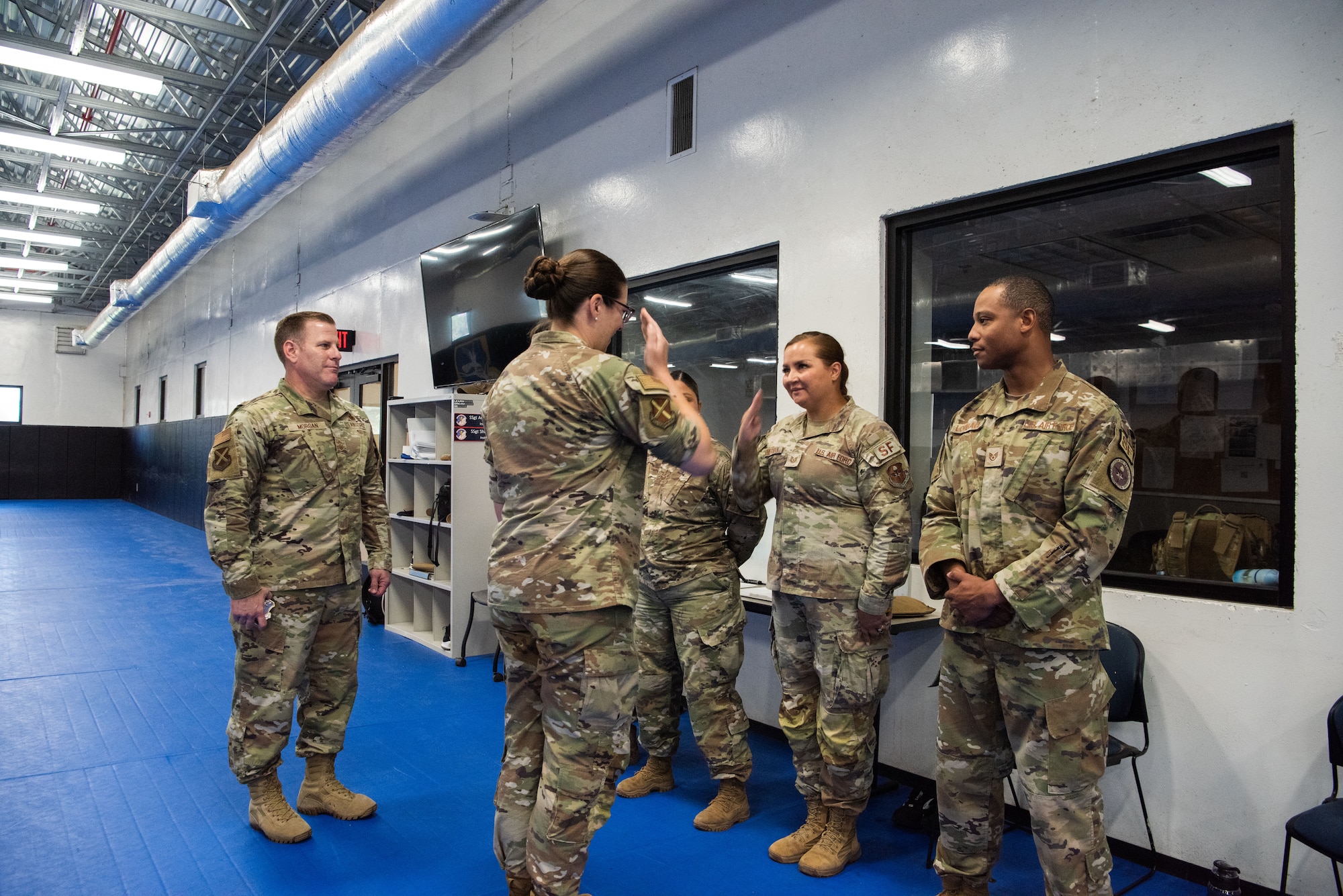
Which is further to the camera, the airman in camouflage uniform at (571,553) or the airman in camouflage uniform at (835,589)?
the airman in camouflage uniform at (835,589)

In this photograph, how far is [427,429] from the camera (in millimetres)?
5867

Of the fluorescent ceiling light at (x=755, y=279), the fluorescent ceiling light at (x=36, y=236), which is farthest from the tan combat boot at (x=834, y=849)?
the fluorescent ceiling light at (x=36, y=236)

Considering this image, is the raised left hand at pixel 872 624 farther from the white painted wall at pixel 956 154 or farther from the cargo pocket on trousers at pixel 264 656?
the cargo pocket on trousers at pixel 264 656

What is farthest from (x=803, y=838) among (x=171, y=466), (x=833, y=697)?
(x=171, y=466)

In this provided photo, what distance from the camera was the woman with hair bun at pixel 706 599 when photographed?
2879 mm

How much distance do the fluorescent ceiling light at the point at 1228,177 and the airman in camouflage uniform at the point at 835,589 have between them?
4.19ft

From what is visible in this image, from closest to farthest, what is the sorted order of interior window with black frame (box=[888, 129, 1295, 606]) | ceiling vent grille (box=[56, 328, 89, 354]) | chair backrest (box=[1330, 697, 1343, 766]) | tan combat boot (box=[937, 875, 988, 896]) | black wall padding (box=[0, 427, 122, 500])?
chair backrest (box=[1330, 697, 1343, 766]) < tan combat boot (box=[937, 875, 988, 896]) < interior window with black frame (box=[888, 129, 1295, 606]) < black wall padding (box=[0, 427, 122, 500]) < ceiling vent grille (box=[56, 328, 89, 354])

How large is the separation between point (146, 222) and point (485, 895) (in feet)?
45.6

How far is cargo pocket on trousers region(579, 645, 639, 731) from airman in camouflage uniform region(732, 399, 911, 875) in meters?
0.89

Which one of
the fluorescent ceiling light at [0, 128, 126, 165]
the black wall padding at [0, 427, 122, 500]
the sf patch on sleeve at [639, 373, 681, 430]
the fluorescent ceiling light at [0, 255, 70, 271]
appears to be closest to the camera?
the sf patch on sleeve at [639, 373, 681, 430]

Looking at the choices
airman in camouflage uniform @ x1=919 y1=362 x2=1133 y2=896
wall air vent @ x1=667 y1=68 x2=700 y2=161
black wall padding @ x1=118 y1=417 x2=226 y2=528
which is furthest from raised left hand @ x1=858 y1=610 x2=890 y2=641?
black wall padding @ x1=118 y1=417 x2=226 y2=528

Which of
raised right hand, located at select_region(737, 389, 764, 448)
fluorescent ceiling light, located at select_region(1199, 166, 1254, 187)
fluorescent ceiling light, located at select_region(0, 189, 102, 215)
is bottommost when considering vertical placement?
raised right hand, located at select_region(737, 389, 764, 448)

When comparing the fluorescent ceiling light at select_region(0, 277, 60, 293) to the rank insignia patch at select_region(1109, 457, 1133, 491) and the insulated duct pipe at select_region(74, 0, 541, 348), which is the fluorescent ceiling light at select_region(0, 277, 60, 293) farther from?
the rank insignia patch at select_region(1109, 457, 1133, 491)

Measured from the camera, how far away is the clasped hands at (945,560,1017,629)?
1.98 meters
